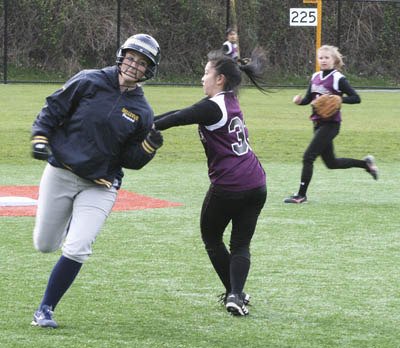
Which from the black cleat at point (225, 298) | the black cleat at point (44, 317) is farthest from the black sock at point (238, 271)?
the black cleat at point (44, 317)

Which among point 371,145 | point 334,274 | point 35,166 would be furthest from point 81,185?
point 371,145

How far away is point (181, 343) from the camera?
18.1 feet

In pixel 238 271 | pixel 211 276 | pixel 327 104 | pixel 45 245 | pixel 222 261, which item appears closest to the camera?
pixel 45 245

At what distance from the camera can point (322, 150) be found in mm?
11180

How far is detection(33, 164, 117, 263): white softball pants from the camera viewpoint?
5.76 m

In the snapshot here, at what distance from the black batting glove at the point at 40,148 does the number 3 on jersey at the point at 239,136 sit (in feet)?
3.69

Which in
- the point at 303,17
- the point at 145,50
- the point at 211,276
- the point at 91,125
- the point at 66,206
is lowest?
the point at 303,17

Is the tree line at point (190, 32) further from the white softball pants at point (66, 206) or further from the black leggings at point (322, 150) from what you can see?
the white softball pants at point (66, 206)

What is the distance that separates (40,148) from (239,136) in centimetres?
124

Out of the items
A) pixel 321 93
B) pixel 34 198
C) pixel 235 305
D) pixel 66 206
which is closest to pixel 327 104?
pixel 321 93

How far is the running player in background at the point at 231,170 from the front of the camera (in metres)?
6.10

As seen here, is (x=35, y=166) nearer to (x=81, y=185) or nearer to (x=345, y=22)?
(x=81, y=185)

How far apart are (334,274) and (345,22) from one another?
29568mm

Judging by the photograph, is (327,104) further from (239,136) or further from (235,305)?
(235,305)
